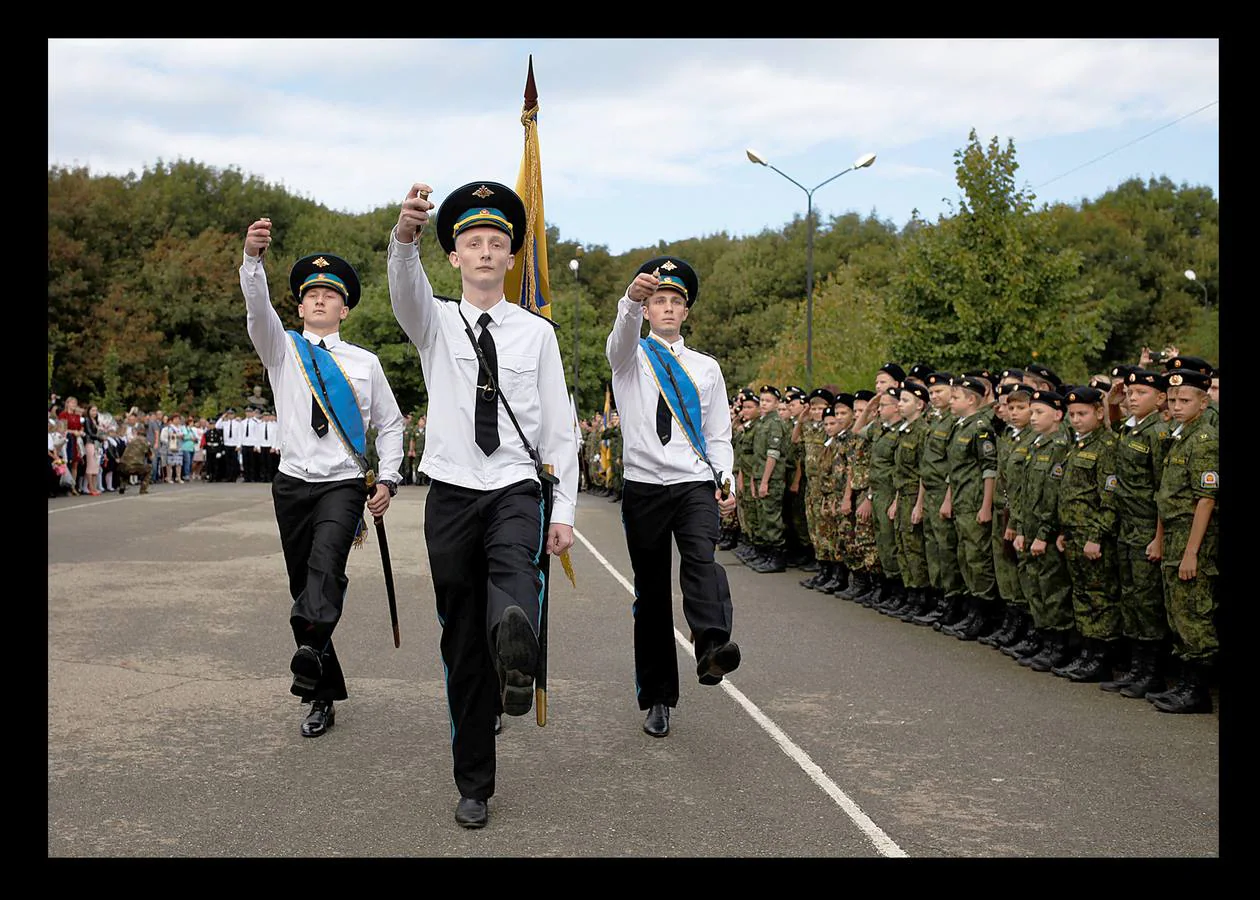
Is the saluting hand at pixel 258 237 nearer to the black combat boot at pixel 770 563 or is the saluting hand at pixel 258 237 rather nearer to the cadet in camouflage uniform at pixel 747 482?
the black combat boot at pixel 770 563

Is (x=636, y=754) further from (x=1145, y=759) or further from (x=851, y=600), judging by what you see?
(x=851, y=600)

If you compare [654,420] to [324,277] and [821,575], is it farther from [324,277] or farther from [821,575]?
[821,575]

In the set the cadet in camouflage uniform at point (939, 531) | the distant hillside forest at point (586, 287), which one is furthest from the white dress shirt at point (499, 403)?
the distant hillside forest at point (586, 287)

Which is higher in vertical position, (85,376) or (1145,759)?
(85,376)

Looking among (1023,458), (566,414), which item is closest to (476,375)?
(566,414)

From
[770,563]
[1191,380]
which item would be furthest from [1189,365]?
[770,563]

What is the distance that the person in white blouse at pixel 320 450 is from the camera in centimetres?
651

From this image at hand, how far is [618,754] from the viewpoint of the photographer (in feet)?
20.4

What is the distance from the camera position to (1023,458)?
9.48 meters

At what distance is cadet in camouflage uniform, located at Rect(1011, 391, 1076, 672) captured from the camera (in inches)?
349

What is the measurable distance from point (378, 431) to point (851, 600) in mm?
6556

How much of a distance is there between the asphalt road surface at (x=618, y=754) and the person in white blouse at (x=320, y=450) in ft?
2.41

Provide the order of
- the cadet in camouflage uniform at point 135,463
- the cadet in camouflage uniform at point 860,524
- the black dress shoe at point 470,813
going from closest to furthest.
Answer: the black dress shoe at point 470,813, the cadet in camouflage uniform at point 860,524, the cadet in camouflage uniform at point 135,463

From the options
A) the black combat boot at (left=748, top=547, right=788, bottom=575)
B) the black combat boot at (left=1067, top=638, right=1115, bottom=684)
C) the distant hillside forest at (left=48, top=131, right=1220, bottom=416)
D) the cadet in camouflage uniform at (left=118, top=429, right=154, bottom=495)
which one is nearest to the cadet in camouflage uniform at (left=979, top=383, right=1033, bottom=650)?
the black combat boot at (left=1067, top=638, right=1115, bottom=684)
